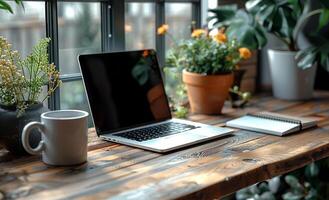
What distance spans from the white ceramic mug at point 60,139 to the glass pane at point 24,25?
48cm

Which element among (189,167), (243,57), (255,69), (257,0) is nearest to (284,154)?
(189,167)

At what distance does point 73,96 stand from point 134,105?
0.31 metres

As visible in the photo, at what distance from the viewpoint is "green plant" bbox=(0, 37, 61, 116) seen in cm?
150

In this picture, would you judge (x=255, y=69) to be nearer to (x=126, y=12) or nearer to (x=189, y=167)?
(x=126, y=12)

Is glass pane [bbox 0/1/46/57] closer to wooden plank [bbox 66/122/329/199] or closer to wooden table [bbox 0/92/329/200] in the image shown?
wooden table [bbox 0/92/329/200]

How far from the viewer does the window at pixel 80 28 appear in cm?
184

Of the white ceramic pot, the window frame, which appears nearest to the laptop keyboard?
the window frame

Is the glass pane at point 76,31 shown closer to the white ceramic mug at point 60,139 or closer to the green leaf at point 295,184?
the white ceramic mug at point 60,139

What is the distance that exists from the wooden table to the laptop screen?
10 cm

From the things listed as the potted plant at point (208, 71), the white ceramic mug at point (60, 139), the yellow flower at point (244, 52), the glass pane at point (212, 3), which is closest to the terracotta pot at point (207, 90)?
the potted plant at point (208, 71)

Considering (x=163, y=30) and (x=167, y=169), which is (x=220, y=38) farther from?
(x=167, y=169)

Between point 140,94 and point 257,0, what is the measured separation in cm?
71

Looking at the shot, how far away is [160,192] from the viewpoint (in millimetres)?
1236

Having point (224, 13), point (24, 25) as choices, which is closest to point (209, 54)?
point (224, 13)
